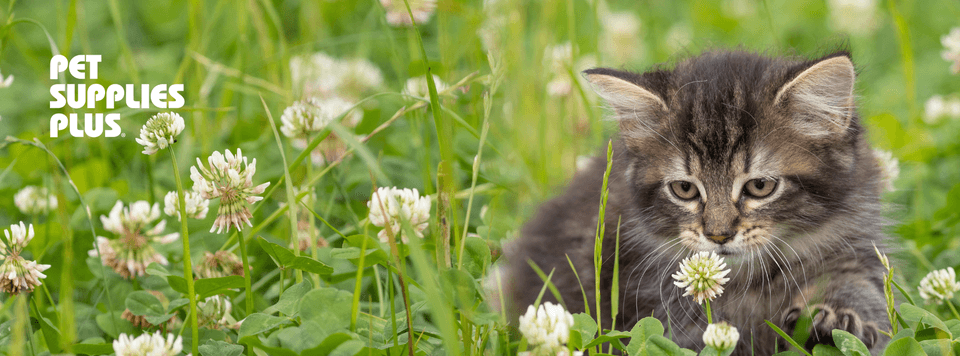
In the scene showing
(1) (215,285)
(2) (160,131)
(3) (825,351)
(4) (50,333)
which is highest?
(2) (160,131)

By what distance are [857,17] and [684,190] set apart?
4.23 metres

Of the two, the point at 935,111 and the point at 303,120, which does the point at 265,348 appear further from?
the point at 935,111

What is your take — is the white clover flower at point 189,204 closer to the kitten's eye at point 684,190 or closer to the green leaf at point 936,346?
the kitten's eye at point 684,190

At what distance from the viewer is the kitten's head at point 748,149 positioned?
2.07 metres

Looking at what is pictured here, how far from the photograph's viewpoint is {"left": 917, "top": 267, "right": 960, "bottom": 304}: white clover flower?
215 centimetres

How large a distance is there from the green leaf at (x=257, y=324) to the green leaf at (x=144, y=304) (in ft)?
1.51

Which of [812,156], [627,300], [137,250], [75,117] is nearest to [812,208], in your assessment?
[812,156]

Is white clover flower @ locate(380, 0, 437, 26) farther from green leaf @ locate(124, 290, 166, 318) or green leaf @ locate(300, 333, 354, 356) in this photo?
green leaf @ locate(300, 333, 354, 356)

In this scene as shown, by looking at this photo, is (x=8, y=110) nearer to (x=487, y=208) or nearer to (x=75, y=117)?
(x=75, y=117)

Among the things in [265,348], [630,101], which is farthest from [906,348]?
[265,348]

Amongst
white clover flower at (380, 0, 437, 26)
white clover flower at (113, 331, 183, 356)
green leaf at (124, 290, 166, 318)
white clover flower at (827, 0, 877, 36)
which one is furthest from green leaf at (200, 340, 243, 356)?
white clover flower at (827, 0, 877, 36)

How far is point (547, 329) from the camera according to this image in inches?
59.1

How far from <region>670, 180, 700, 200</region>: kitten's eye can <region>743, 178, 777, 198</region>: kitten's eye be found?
143mm

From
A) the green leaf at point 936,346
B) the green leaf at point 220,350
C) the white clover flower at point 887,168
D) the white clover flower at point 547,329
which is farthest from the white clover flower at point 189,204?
the white clover flower at point 887,168
